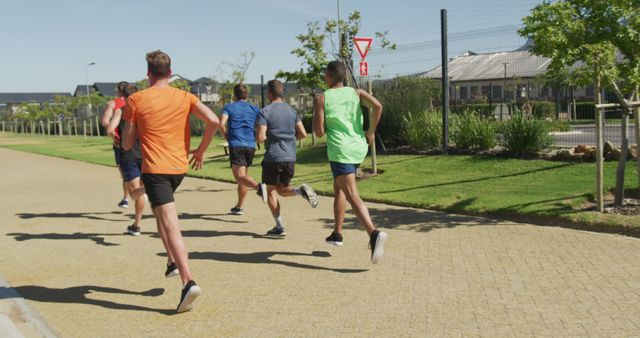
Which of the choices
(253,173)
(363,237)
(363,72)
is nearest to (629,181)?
(363,237)

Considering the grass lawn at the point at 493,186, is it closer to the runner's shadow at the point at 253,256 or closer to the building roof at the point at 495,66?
the runner's shadow at the point at 253,256

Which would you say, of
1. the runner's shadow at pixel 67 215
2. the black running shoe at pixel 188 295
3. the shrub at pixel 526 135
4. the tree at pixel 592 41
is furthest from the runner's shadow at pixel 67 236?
the shrub at pixel 526 135

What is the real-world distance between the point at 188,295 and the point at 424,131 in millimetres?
9809

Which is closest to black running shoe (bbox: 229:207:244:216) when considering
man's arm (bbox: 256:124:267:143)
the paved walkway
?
the paved walkway

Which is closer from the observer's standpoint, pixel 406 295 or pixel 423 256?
pixel 406 295

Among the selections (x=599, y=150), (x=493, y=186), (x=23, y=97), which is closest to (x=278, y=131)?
(x=599, y=150)

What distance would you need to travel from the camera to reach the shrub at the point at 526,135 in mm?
11123

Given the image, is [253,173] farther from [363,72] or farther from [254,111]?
[254,111]

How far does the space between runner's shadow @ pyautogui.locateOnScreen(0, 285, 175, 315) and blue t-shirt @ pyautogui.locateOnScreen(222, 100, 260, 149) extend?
316 cm

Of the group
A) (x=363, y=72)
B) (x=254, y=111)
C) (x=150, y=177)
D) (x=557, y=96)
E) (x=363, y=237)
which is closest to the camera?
(x=150, y=177)

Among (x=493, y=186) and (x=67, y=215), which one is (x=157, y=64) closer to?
(x=67, y=215)

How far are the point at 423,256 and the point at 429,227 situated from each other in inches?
58.7

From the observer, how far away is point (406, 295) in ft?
15.6

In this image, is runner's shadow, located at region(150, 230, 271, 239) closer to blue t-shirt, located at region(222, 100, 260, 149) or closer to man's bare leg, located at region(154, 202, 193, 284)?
blue t-shirt, located at region(222, 100, 260, 149)
